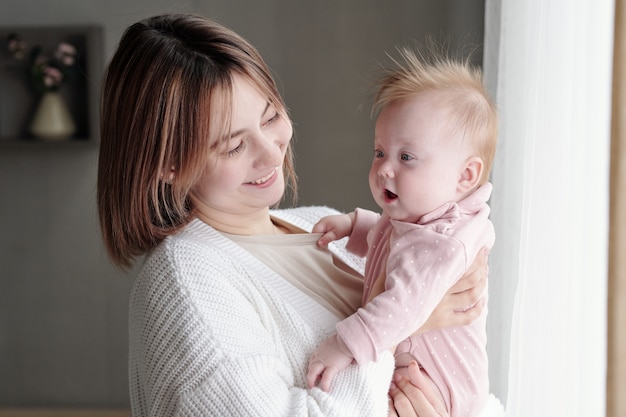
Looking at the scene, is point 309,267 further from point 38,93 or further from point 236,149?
point 38,93

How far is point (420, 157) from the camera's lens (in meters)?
1.30

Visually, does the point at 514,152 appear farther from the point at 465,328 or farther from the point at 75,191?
the point at 75,191

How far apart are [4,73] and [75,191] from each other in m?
0.69

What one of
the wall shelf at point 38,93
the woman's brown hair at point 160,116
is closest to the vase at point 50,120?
the wall shelf at point 38,93

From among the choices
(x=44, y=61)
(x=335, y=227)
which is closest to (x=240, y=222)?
(x=335, y=227)

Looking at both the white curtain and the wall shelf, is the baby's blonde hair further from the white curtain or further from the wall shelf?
the wall shelf

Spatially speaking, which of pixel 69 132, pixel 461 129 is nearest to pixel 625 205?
pixel 461 129

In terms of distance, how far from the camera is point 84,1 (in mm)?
3811

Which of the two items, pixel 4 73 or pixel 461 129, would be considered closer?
pixel 461 129

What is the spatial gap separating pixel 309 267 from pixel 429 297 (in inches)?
11.0

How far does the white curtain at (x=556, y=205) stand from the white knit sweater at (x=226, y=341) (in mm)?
370

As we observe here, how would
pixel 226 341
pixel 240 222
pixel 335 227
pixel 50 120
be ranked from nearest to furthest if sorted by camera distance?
pixel 226 341 < pixel 240 222 < pixel 335 227 < pixel 50 120

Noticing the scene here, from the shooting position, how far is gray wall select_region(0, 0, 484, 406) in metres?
3.70

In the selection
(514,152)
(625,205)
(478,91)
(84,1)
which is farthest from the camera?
(84,1)
